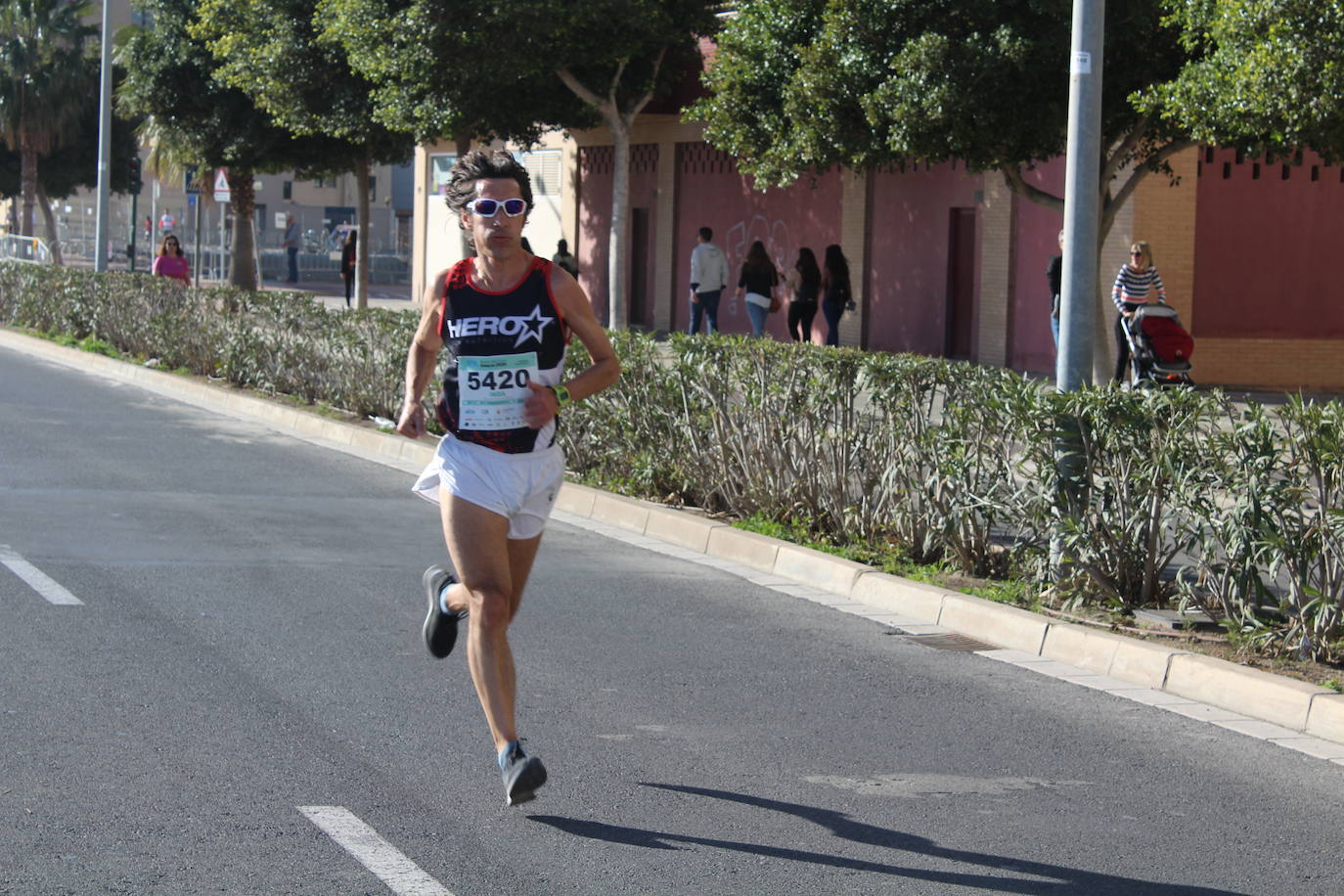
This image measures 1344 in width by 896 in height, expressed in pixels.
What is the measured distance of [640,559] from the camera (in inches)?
382

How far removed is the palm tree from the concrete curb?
132 feet

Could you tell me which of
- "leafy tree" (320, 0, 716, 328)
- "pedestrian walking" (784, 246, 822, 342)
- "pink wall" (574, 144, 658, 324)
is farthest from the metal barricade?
"pedestrian walking" (784, 246, 822, 342)

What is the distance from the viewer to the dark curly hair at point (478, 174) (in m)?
5.12

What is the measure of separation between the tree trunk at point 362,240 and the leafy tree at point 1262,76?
62.6ft

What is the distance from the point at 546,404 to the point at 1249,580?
338cm

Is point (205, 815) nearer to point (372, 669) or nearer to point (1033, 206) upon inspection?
point (372, 669)

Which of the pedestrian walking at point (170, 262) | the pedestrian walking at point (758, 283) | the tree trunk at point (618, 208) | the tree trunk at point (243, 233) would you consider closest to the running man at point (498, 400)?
the pedestrian walking at point (758, 283)

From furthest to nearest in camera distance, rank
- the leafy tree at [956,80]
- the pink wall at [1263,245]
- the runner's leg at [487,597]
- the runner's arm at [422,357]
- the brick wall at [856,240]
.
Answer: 1. the brick wall at [856,240]
2. the pink wall at [1263,245]
3. the leafy tree at [956,80]
4. the runner's arm at [422,357]
5. the runner's leg at [487,597]

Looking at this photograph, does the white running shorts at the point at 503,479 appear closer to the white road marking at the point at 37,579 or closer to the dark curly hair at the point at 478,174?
the dark curly hair at the point at 478,174

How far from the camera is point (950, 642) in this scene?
7750mm

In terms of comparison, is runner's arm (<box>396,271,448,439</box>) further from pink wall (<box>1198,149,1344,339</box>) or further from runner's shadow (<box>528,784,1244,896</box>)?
pink wall (<box>1198,149,1344,339</box>)

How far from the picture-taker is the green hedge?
269 inches

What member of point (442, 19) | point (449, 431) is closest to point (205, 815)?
point (449, 431)

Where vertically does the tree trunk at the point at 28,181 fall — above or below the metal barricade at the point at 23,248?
above
